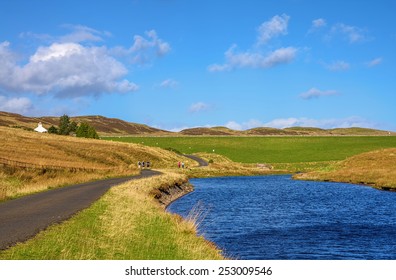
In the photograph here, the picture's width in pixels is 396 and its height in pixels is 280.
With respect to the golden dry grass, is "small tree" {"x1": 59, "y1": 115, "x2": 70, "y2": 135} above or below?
above

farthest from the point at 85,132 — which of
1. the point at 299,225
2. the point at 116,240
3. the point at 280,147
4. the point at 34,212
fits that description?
the point at 116,240

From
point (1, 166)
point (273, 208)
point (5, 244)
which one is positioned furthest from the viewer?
point (1, 166)

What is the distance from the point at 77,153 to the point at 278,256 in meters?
71.8

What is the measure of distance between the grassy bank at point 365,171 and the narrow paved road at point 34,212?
161ft

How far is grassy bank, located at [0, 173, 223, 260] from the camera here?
51.5ft

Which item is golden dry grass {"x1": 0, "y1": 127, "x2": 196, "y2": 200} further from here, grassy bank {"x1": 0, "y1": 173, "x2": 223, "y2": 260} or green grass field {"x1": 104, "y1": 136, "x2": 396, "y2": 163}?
green grass field {"x1": 104, "y1": 136, "x2": 396, "y2": 163}

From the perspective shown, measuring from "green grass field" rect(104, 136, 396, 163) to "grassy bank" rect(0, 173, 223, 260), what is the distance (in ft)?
375

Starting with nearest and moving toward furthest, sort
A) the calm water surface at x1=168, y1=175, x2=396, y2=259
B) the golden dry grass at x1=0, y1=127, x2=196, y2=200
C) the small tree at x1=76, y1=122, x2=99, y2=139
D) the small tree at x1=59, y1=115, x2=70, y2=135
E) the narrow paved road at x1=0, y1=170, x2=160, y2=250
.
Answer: the narrow paved road at x1=0, y1=170, x2=160, y2=250, the calm water surface at x1=168, y1=175, x2=396, y2=259, the golden dry grass at x1=0, y1=127, x2=196, y2=200, the small tree at x1=76, y1=122, x2=99, y2=139, the small tree at x1=59, y1=115, x2=70, y2=135

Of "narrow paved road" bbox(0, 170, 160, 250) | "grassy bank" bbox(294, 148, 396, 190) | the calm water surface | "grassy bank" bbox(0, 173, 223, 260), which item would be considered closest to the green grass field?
"grassy bank" bbox(294, 148, 396, 190)

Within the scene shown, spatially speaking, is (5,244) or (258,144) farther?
(258,144)

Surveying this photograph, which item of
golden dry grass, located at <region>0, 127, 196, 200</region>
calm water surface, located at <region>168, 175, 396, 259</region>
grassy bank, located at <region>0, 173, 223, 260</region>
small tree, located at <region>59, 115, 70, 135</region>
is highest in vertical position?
small tree, located at <region>59, 115, 70, 135</region>

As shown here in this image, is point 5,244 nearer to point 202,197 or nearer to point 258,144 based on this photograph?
point 202,197

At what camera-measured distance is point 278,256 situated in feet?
76.7
